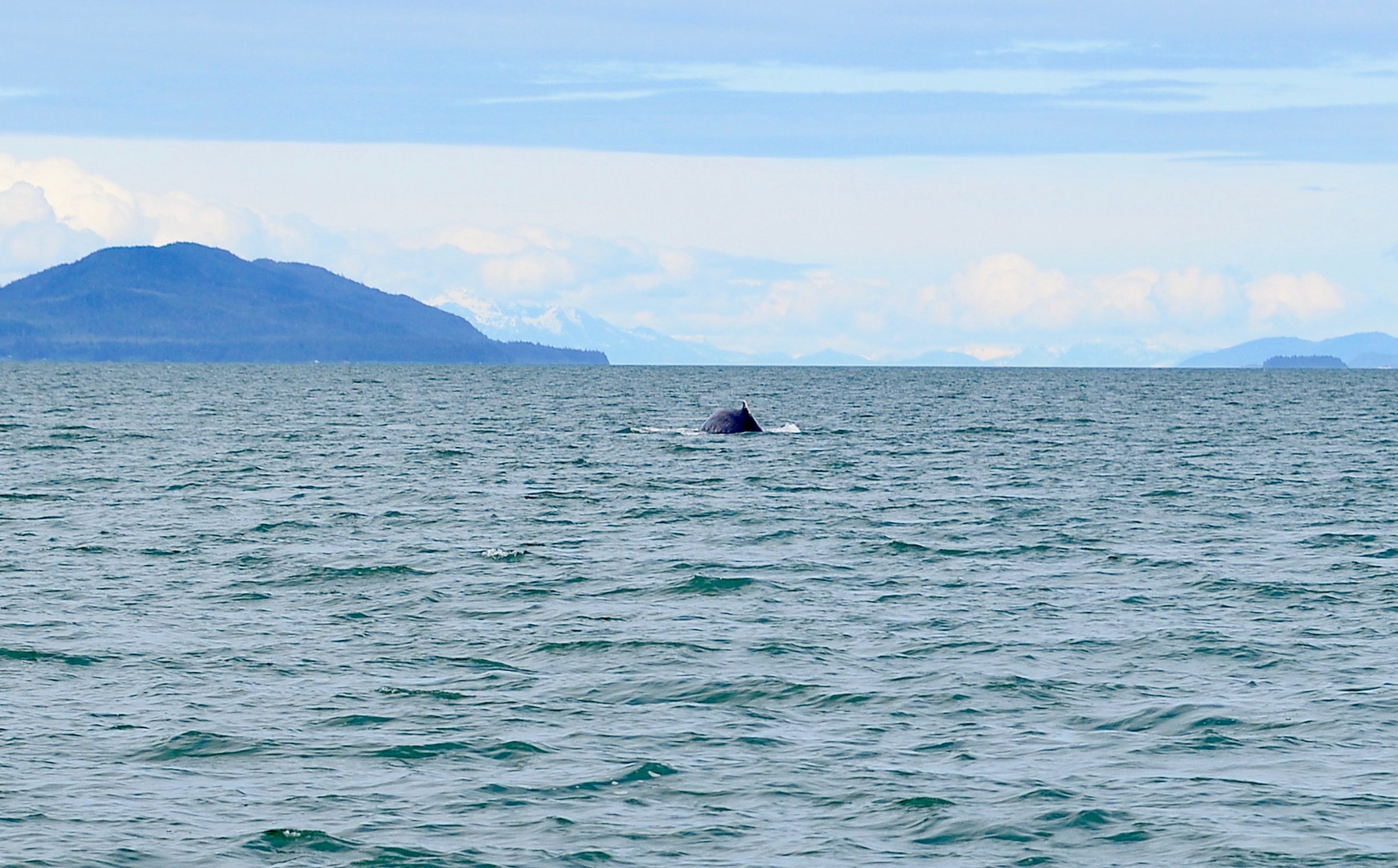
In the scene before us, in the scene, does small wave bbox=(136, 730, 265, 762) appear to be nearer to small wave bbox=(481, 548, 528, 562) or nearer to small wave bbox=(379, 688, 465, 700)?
small wave bbox=(379, 688, 465, 700)

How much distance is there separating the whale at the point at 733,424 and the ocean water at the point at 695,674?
33.8m

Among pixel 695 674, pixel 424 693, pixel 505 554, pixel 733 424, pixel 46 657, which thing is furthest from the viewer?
pixel 733 424

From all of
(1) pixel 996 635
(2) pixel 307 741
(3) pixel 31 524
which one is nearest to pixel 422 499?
(3) pixel 31 524

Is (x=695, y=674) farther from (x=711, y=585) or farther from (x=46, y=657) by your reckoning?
(x=46, y=657)

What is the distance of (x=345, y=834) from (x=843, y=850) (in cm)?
515

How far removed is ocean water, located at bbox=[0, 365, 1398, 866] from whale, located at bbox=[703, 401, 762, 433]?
33.8 meters

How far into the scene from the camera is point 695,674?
79.9 feet

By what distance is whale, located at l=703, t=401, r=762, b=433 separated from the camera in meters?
89.6

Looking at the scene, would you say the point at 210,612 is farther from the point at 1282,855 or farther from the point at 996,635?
the point at 1282,855

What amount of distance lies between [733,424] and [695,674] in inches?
2616

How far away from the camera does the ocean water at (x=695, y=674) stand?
16938mm

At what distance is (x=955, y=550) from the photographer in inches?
1522

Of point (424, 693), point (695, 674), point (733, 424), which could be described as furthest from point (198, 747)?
point (733, 424)

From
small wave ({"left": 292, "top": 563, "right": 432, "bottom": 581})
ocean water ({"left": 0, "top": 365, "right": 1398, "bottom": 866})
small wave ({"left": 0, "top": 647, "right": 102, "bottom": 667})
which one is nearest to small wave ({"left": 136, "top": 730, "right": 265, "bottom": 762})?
ocean water ({"left": 0, "top": 365, "right": 1398, "bottom": 866})
